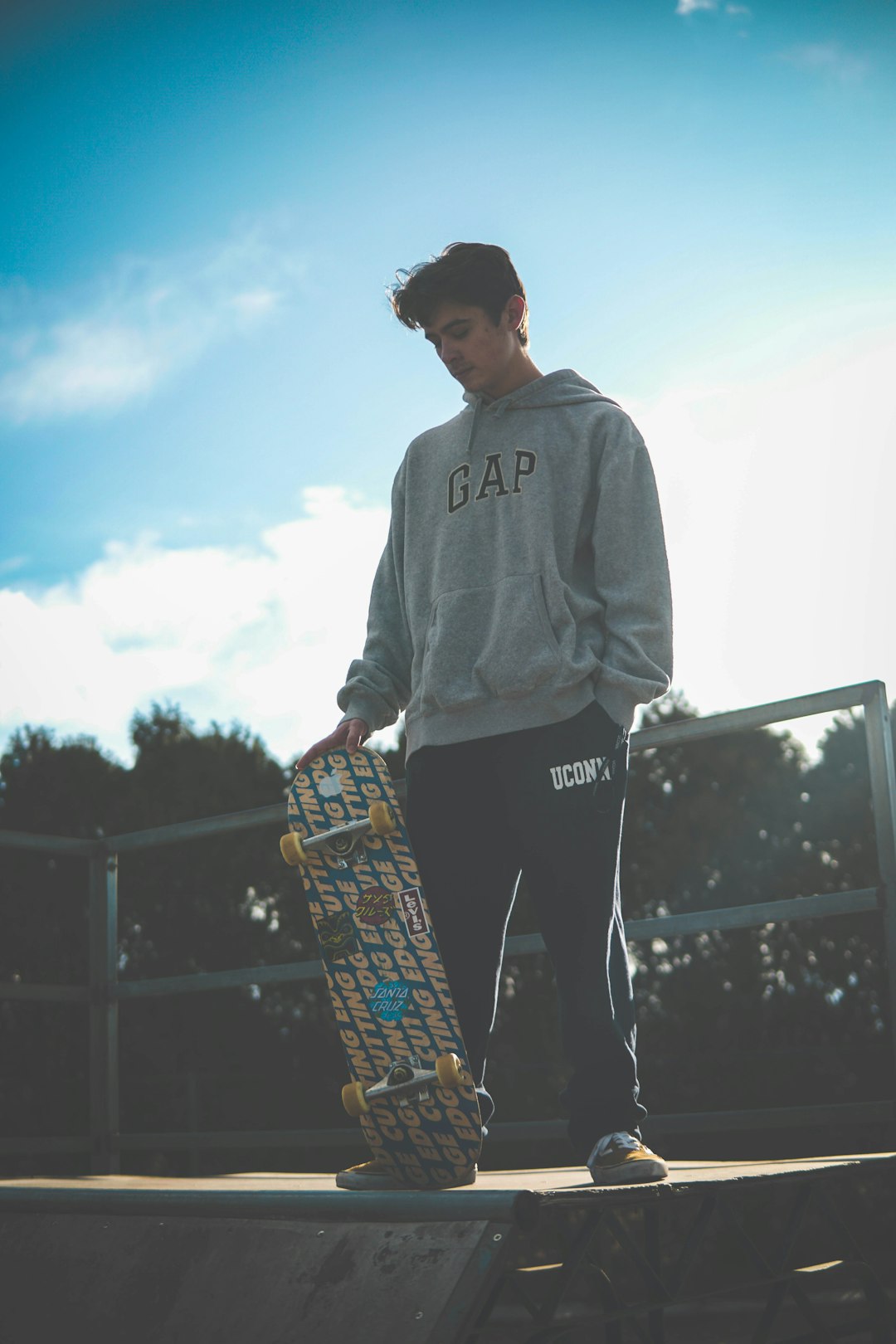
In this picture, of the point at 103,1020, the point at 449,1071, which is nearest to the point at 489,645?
the point at 449,1071

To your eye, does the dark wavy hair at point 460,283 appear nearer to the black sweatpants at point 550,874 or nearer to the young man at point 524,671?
the young man at point 524,671

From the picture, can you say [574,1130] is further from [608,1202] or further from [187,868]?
[187,868]

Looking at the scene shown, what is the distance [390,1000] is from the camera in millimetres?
2197

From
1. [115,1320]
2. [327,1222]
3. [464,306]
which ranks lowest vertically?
[115,1320]

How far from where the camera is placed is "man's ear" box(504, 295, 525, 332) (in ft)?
7.97

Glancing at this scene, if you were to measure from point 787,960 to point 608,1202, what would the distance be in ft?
46.7

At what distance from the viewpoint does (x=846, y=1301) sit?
12.6ft

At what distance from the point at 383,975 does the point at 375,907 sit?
124 millimetres

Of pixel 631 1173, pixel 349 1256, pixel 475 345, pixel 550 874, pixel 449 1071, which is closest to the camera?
pixel 349 1256

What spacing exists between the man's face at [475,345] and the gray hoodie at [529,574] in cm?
5

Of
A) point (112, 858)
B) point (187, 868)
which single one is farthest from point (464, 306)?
point (187, 868)

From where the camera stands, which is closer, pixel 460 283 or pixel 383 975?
pixel 383 975

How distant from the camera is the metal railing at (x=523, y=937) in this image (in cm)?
252

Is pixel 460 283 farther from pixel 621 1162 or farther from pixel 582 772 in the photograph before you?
pixel 621 1162
